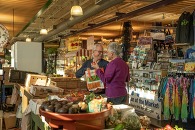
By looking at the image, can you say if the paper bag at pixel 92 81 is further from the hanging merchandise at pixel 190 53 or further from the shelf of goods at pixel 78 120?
the hanging merchandise at pixel 190 53

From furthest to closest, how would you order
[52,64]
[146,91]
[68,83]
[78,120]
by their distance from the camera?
1. [52,64]
2. [146,91]
3. [68,83]
4. [78,120]

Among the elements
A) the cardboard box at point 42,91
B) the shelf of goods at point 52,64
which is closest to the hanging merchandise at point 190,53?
the cardboard box at point 42,91

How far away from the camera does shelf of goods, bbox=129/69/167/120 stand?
8047 mm

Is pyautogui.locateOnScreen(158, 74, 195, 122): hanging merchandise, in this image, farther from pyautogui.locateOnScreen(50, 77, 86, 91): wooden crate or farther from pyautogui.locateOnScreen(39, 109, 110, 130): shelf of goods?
pyautogui.locateOnScreen(39, 109, 110, 130): shelf of goods

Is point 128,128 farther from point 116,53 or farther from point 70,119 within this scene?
point 116,53

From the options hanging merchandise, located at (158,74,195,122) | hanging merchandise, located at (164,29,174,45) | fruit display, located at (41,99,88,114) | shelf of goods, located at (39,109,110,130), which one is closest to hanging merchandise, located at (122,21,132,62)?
hanging merchandise, located at (164,29,174,45)

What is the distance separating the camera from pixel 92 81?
15.2 feet

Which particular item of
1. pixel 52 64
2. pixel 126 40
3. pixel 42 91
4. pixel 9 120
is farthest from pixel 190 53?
pixel 52 64

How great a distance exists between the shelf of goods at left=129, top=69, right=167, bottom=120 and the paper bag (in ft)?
12.0

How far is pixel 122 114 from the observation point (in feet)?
9.53

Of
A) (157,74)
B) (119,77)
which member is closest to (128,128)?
(119,77)

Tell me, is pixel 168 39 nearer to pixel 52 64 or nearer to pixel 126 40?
pixel 126 40

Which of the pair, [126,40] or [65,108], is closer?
[65,108]

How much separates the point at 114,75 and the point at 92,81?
43cm
